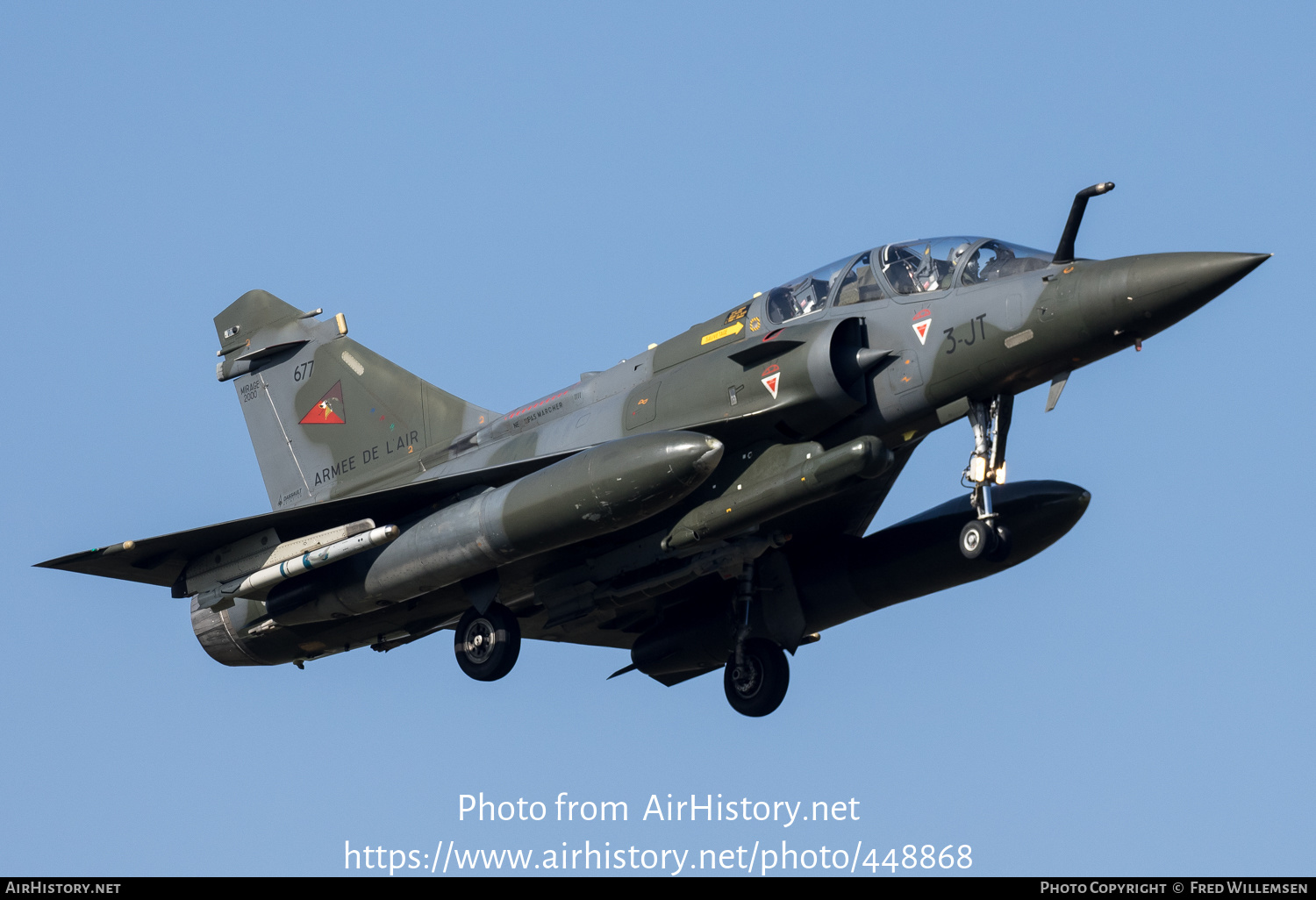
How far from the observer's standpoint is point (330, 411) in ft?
68.4

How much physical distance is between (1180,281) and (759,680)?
6580mm

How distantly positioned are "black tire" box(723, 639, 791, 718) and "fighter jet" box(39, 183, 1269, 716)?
3 centimetres

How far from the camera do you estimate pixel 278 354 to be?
71.0 ft

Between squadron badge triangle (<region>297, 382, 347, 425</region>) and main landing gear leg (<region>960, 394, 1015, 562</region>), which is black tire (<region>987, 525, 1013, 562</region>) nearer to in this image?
main landing gear leg (<region>960, 394, 1015, 562</region>)

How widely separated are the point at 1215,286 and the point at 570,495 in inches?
240

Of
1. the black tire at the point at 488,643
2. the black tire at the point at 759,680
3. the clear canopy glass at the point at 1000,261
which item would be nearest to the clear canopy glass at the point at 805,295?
the clear canopy glass at the point at 1000,261

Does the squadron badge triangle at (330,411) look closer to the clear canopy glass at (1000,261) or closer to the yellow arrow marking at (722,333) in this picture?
the yellow arrow marking at (722,333)

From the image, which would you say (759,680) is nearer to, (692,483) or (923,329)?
(692,483)

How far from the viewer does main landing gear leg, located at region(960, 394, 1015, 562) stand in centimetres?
1531

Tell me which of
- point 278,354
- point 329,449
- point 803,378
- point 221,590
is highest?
point 278,354

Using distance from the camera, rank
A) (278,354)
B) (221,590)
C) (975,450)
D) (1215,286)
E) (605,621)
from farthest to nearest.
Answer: (278,354)
(605,621)
(221,590)
(975,450)
(1215,286)
